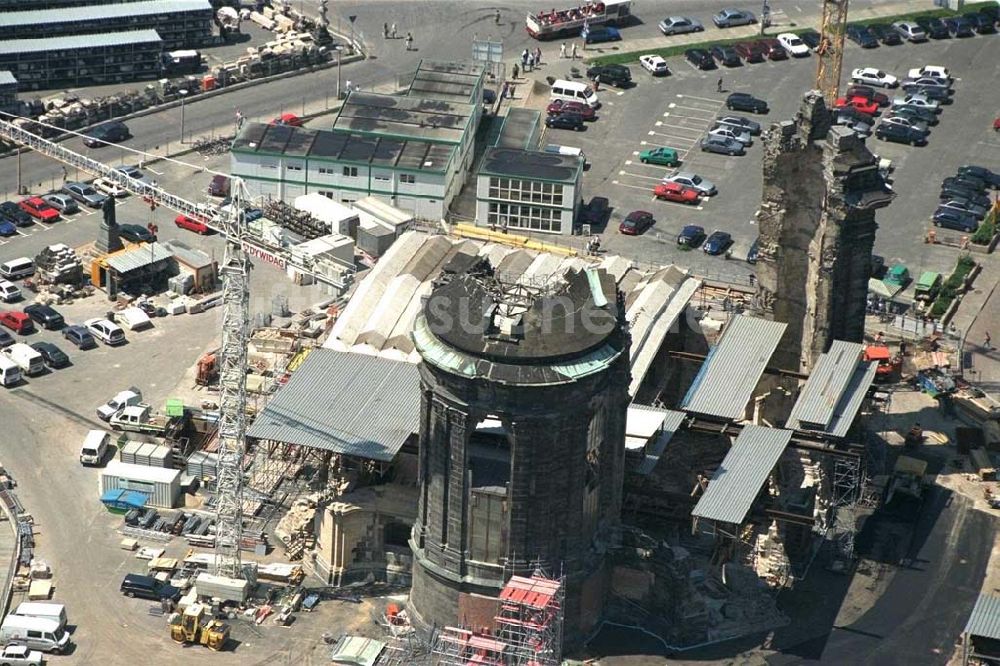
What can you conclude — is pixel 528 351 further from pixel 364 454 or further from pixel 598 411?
pixel 364 454

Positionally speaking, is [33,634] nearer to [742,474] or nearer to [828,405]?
[742,474]

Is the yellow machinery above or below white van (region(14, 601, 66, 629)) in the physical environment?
below

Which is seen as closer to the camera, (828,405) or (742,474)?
(742,474)

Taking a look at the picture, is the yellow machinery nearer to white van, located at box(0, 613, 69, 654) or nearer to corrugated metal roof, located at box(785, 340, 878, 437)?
white van, located at box(0, 613, 69, 654)

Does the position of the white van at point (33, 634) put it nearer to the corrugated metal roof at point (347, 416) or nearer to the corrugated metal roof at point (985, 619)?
the corrugated metal roof at point (347, 416)

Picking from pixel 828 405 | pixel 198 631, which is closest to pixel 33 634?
pixel 198 631

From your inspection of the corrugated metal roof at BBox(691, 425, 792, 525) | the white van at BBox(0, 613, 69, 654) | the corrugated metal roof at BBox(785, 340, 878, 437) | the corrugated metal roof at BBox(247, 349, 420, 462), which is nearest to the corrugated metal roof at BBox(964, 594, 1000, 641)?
the corrugated metal roof at BBox(691, 425, 792, 525)
